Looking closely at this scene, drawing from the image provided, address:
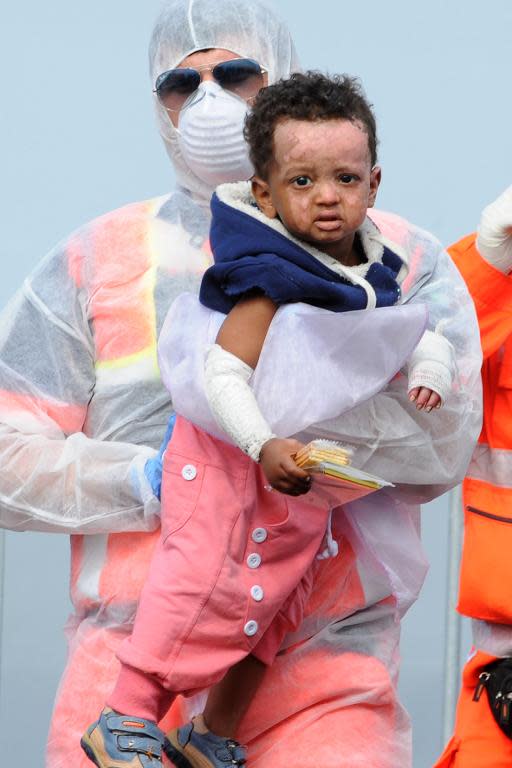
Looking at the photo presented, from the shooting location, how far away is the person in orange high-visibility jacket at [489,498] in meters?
3.82

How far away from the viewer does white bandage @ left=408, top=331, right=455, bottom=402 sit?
3.07m

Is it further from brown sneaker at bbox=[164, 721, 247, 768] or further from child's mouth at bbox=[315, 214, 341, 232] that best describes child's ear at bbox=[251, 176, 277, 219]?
brown sneaker at bbox=[164, 721, 247, 768]

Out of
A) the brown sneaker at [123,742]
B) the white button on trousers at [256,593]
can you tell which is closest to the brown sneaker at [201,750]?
the brown sneaker at [123,742]

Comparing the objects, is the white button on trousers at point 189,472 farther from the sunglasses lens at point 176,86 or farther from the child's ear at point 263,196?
the sunglasses lens at point 176,86

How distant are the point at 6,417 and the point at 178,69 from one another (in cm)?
63

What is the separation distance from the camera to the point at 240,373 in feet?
9.82

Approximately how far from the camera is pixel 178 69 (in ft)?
11.5

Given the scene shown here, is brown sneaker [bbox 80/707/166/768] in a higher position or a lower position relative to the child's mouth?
lower

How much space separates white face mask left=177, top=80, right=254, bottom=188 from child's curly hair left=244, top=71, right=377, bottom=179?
251 mm

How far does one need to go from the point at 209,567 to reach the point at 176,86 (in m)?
0.91

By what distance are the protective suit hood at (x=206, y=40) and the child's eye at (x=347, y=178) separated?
1.56 feet

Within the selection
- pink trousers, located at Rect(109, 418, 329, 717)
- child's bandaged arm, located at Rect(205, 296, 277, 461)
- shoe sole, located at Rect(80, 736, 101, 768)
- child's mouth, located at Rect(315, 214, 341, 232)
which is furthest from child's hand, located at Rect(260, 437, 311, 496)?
shoe sole, located at Rect(80, 736, 101, 768)

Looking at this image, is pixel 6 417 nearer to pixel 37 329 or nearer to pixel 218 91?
pixel 37 329

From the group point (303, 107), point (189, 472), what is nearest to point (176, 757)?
point (189, 472)
